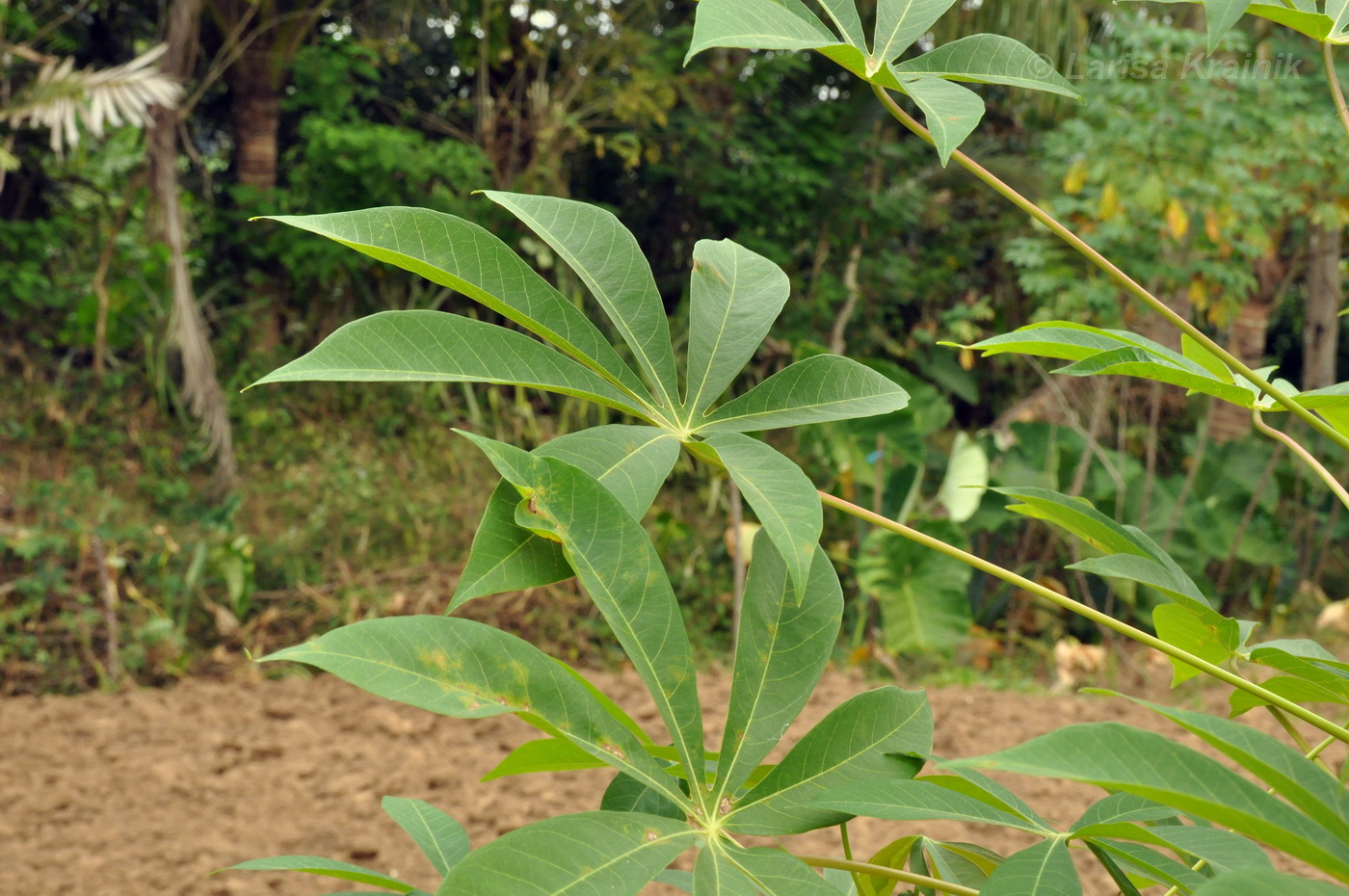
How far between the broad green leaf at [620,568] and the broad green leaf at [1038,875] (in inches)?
4.7

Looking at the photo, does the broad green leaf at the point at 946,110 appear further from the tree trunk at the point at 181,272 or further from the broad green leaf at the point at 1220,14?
the tree trunk at the point at 181,272

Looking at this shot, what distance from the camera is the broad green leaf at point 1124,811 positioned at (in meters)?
0.40

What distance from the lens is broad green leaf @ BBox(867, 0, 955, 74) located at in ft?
1.52

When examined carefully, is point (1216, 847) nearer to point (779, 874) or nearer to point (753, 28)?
point (779, 874)

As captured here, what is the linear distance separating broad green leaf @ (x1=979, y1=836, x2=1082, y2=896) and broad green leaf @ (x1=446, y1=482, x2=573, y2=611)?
0.19 meters

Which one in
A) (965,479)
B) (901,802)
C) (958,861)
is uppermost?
(901,802)

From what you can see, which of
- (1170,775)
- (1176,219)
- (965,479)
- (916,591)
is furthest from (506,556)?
(1176,219)

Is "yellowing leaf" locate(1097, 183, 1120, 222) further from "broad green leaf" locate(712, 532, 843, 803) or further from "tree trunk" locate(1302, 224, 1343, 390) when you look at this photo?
"broad green leaf" locate(712, 532, 843, 803)

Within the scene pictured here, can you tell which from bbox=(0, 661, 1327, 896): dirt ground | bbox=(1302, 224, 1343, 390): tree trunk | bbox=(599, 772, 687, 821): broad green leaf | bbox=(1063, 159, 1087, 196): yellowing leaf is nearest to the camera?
bbox=(599, 772, 687, 821): broad green leaf

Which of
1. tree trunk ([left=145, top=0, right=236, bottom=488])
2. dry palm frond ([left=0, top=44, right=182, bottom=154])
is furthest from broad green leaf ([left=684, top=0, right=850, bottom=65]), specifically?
tree trunk ([left=145, top=0, right=236, bottom=488])

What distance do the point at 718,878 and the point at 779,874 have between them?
0.02 metres

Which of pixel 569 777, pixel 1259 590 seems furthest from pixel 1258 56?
pixel 569 777

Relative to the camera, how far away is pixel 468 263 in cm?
41

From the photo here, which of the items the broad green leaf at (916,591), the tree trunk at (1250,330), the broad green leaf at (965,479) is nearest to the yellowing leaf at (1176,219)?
the broad green leaf at (965,479)
